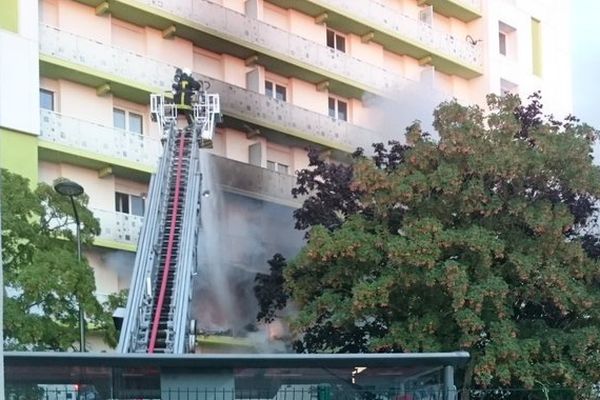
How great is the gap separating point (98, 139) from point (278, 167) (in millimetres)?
7371

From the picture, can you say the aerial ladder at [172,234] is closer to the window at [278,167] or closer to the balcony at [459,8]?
the window at [278,167]

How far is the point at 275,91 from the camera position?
128ft

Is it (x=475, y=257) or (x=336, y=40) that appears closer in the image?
(x=475, y=257)

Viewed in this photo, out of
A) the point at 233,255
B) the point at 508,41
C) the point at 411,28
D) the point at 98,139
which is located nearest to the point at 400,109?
the point at 411,28

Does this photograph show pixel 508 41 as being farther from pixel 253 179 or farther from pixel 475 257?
pixel 475 257

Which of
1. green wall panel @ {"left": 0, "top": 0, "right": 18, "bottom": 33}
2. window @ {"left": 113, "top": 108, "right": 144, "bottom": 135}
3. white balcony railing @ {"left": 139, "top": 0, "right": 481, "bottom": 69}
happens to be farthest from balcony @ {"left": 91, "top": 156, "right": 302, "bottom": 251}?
green wall panel @ {"left": 0, "top": 0, "right": 18, "bottom": 33}

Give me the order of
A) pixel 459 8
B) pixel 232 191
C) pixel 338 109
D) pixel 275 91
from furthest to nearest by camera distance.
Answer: pixel 459 8 → pixel 338 109 → pixel 275 91 → pixel 232 191

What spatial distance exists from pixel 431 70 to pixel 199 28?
10551 mm

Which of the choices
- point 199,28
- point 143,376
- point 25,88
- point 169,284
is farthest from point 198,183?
point 143,376

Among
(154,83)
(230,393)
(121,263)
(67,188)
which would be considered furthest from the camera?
(154,83)

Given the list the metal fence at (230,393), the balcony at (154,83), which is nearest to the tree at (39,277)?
the metal fence at (230,393)

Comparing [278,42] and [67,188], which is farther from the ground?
[278,42]

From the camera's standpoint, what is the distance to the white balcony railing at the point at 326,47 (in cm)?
3631

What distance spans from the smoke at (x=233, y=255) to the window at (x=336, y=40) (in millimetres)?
7258
